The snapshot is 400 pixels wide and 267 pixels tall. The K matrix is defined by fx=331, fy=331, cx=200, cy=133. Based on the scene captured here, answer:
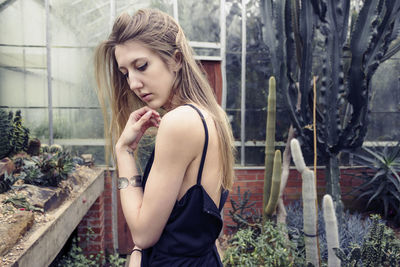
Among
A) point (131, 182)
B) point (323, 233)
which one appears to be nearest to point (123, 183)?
point (131, 182)

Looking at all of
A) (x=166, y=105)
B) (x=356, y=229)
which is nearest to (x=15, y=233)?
(x=166, y=105)

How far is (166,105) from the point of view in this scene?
3.94 ft

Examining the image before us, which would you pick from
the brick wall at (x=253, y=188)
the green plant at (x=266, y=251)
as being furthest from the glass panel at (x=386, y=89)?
the green plant at (x=266, y=251)

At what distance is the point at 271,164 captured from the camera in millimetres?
3400

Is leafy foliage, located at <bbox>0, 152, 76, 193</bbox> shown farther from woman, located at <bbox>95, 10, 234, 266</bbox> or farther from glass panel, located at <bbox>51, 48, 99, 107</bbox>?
woman, located at <bbox>95, 10, 234, 266</bbox>

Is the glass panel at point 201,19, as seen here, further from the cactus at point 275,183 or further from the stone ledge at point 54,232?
the stone ledge at point 54,232

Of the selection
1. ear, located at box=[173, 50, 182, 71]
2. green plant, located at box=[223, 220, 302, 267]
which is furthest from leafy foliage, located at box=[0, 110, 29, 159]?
ear, located at box=[173, 50, 182, 71]

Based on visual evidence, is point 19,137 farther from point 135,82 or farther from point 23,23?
point 135,82

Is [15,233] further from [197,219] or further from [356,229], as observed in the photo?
[356,229]

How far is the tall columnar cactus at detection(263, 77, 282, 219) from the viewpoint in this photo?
313 cm

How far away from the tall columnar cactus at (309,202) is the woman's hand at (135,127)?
5.53 feet

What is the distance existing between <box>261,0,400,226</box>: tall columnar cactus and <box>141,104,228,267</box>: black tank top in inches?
101

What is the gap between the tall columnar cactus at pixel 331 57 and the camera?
3.20 metres

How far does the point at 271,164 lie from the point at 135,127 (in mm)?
2389
